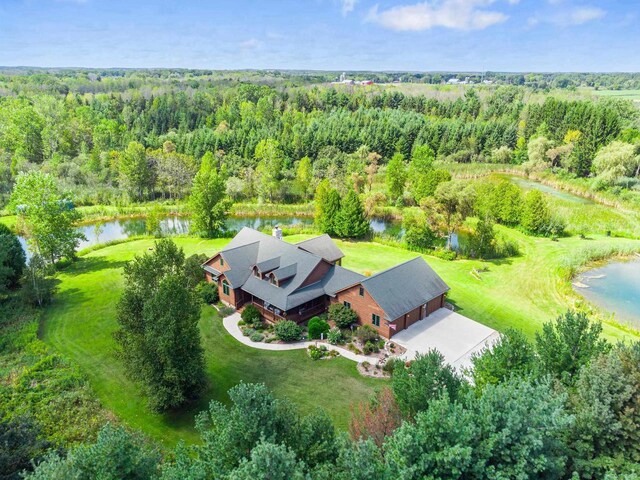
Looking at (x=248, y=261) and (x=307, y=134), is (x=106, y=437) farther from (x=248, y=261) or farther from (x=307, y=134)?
(x=307, y=134)

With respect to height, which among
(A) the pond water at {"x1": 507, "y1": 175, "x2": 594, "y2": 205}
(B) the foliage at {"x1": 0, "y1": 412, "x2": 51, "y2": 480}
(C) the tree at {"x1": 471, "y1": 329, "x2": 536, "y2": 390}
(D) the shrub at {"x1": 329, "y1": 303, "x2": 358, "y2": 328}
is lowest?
(A) the pond water at {"x1": 507, "y1": 175, "x2": 594, "y2": 205}

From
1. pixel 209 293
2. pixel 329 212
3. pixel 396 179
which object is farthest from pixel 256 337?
pixel 396 179

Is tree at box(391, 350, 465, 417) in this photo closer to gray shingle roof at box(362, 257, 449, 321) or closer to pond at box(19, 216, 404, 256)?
gray shingle roof at box(362, 257, 449, 321)

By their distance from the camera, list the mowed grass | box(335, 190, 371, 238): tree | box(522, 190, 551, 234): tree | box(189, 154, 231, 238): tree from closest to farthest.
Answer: the mowed grass < box(335, 190, 371, 238): tree < box(522, 190, 551, 234): tree < box(189, 154, 231, 238): tree

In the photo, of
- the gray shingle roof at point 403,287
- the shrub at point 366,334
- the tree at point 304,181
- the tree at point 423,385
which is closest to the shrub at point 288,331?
the shrub at point 366,334

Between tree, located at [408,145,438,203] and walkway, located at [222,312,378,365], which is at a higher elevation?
tree, located at [408,145,438,203]

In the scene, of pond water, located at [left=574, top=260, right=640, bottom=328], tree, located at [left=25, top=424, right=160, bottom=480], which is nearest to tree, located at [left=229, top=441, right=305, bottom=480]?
tree, located at [left=25, top=424, right=160, bottom=480]
